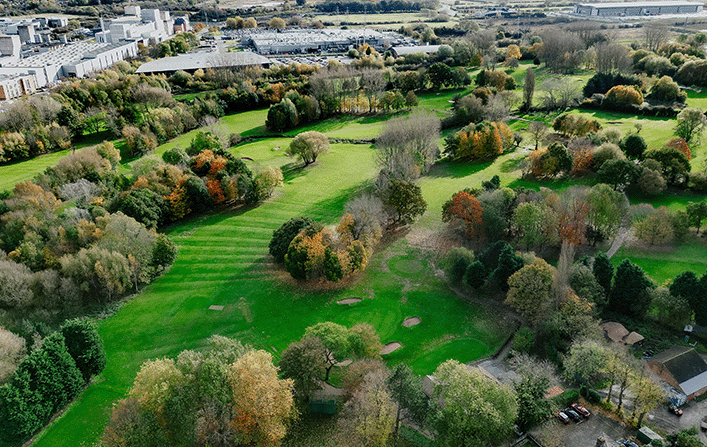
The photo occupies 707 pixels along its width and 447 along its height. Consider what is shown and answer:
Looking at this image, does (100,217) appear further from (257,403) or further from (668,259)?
(668,259)

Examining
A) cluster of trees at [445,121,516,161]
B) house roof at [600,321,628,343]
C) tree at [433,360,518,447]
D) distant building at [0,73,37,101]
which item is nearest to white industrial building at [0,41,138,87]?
distant building at [0,73,37,101]

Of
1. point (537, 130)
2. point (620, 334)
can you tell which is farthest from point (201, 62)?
point (620, 334)

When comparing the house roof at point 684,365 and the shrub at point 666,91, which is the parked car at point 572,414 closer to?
the house roof at point 684,365

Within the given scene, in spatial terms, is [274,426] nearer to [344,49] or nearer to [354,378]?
[354,378]

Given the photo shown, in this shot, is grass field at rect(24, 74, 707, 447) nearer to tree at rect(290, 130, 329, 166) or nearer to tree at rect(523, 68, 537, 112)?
tree at rect(290, 130, 329, 166)

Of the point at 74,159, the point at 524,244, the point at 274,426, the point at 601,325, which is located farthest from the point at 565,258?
the point at 74,159
